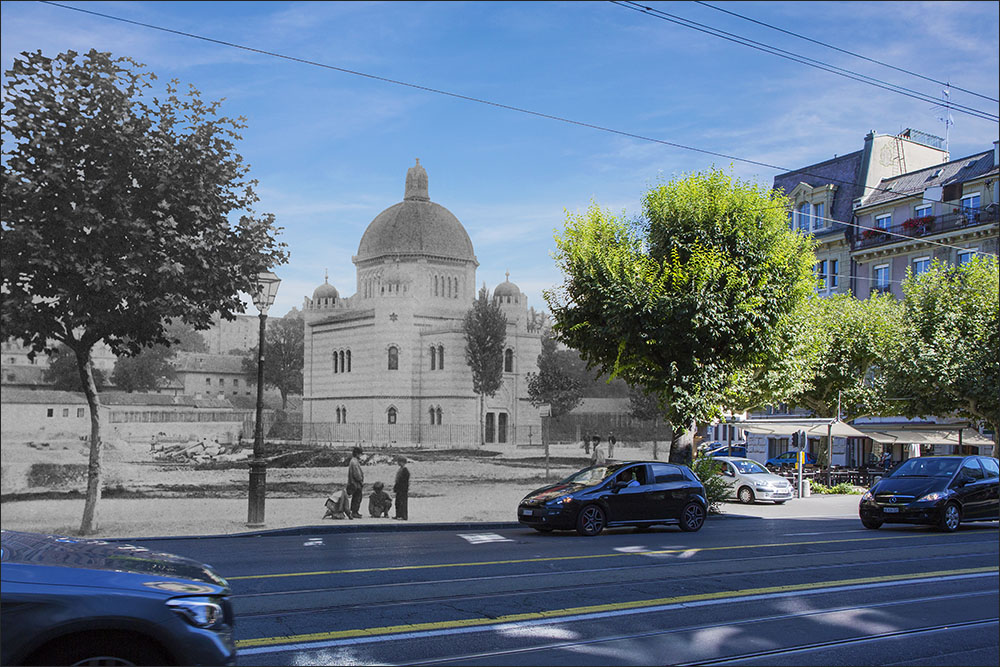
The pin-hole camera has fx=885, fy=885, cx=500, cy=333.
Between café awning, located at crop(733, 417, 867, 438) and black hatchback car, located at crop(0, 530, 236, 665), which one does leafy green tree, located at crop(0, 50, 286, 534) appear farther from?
café awning, located at crop(733, 417, 867, 438)

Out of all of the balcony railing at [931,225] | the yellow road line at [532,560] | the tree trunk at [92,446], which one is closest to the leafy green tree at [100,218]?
the tree trunk at [92,446]

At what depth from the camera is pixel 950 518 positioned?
63.4ft

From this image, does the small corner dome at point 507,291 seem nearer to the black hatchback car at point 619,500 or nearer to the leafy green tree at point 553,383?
the leafy green tree at point 553,383

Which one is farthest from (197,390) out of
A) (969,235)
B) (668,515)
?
(969,235)

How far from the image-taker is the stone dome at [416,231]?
2628 centimetres

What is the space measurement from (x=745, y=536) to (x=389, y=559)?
793 centimetres

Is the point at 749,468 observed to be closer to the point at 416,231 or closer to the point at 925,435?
the point at 416,231

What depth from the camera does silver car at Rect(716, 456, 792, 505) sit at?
2878cm

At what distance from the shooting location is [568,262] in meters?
24.5

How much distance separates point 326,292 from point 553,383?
24.1 ft

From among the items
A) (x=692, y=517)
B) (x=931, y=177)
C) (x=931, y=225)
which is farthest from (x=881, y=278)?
(x=692, y=517)

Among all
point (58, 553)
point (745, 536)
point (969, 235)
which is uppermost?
point (969, 235)

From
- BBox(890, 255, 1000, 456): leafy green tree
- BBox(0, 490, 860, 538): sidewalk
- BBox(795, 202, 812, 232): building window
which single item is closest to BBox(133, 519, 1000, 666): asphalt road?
BBox(0, 490, 860, 538): sidewalk

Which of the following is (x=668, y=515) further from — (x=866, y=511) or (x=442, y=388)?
(x=442, y=388)
